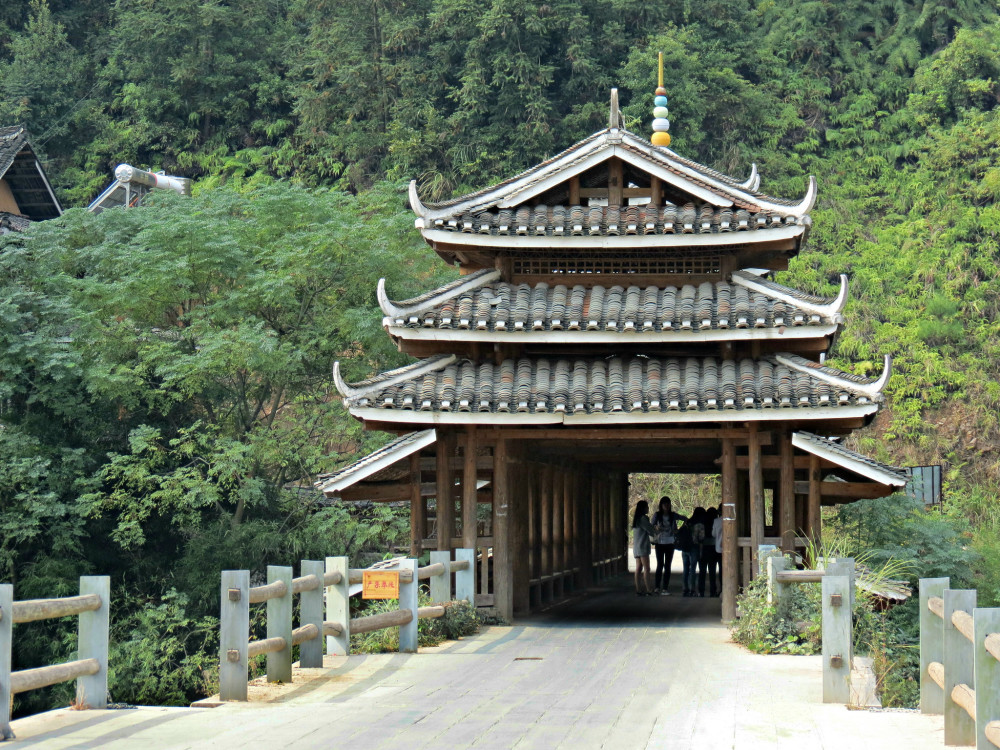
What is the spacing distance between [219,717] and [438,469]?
8.85 meters

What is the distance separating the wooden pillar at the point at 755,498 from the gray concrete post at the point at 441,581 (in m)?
4.60

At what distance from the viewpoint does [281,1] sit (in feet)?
168

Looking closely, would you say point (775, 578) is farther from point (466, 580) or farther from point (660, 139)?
point (660, 139)

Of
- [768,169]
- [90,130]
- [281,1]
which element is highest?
[281,1]

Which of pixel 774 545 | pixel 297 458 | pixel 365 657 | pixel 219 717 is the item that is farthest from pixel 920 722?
pixel 297 458

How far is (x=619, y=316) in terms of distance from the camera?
57.4ft

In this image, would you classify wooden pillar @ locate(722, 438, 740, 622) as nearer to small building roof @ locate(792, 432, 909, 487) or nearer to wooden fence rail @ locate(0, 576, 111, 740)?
small building roof @ locate(792, 432, 909, 487)

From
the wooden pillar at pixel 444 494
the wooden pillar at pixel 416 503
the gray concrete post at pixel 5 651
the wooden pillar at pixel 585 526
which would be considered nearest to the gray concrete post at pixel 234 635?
the gray concrete post at pixel 5 651

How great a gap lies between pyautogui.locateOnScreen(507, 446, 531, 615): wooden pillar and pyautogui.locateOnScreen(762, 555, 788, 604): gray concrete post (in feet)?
15.1

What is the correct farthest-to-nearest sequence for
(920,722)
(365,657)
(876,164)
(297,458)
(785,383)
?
(876,164)
(297,458)
(785,383)
(365,657)
(920,722)

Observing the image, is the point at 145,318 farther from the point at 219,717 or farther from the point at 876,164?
the point at 876,164

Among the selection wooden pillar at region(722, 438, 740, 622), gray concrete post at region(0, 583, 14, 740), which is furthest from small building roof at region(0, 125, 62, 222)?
gray concrete post at region(0, 583, 14, 740)

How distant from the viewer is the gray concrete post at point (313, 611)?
38.8 feet

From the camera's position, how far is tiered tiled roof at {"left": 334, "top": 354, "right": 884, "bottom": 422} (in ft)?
54.6
